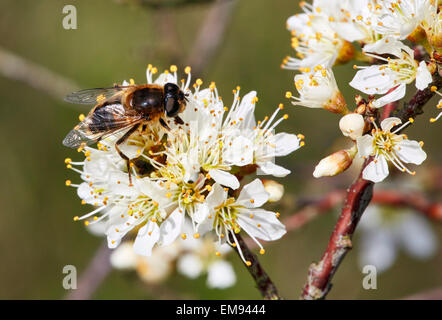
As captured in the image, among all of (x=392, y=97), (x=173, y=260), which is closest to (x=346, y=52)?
(x=392, y=97)

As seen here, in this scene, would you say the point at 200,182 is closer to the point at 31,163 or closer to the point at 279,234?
the point at 279,234

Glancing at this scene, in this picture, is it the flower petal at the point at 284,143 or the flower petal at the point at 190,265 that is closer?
the flower petal at the point at 284,143

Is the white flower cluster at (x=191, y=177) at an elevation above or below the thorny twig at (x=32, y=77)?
below

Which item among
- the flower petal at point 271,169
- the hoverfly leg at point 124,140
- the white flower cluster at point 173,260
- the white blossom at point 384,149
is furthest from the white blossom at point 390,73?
the white flower cluster at point 173,260

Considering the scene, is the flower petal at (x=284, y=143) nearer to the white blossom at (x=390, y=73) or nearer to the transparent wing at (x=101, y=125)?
the white blossom at (x=390, y=73)

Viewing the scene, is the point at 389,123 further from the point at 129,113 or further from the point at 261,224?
the point at 129,113
